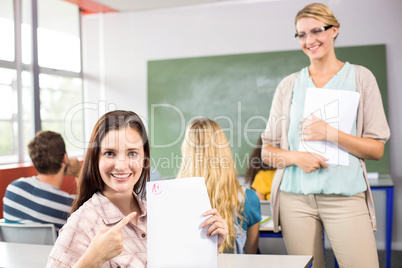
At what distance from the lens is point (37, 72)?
4.64 m

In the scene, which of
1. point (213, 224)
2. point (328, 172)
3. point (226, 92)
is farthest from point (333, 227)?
point (226, 92)

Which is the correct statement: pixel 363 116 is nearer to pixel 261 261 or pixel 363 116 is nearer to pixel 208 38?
pixel 261 261

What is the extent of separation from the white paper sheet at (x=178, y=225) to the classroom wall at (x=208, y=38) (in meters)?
3.73

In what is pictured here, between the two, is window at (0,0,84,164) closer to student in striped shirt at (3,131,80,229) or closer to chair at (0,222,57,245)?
student in striped shirt at (3,131,80,229)

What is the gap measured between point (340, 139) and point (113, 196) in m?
0.90

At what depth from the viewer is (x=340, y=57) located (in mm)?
4453

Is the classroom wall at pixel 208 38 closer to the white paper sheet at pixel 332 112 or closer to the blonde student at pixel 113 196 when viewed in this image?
the white paper sheet at pixel 332 112

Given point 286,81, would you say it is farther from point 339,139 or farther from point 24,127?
point 24,127

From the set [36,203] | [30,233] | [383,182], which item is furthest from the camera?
[383,182]

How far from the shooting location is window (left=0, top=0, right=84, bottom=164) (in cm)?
439

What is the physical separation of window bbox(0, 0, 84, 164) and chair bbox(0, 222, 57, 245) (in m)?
2.30

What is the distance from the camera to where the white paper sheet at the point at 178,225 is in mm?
1140

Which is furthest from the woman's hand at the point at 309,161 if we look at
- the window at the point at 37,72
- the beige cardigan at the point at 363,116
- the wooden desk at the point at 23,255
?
the window at the point at 37,72

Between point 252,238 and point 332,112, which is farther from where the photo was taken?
point 252,238
